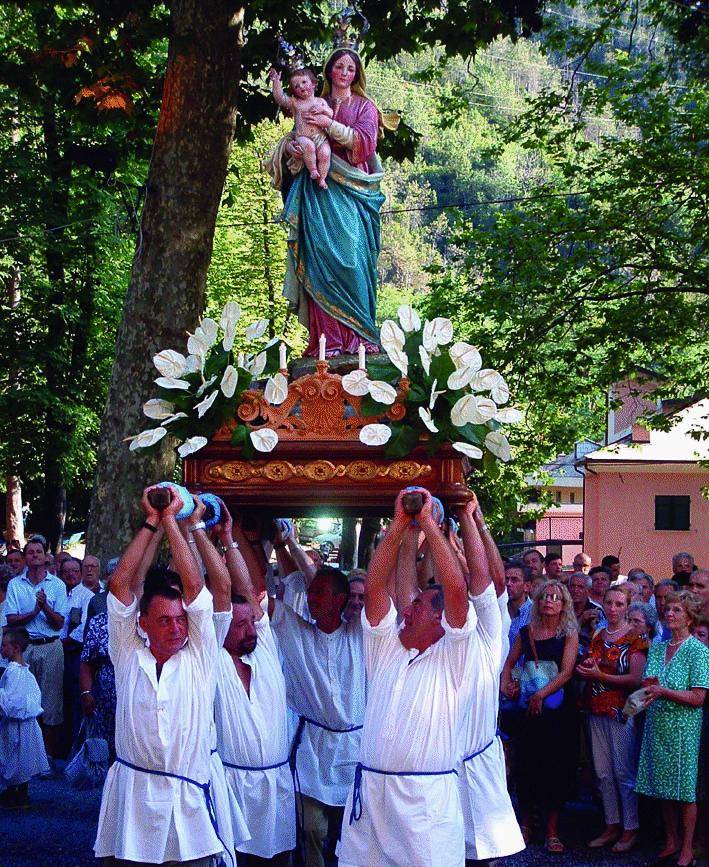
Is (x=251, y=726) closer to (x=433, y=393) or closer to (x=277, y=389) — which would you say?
(x=277, y=389)

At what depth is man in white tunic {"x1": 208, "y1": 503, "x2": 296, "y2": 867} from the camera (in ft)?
21.1

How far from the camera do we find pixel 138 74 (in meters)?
13.3

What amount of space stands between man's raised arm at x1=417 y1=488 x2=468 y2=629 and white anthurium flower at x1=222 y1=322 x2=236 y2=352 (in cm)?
160

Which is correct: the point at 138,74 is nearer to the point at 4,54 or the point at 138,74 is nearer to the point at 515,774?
the point at 4,54

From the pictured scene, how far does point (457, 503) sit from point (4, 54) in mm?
10651

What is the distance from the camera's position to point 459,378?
6281 mm

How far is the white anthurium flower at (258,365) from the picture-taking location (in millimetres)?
6629

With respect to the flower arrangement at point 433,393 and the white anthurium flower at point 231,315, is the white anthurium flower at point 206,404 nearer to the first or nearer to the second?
the white anthurium flower at point 231,315

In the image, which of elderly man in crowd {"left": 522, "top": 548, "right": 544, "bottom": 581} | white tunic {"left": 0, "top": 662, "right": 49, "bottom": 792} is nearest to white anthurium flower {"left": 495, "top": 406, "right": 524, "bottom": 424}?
white tunic {"left": 0, "top": 662, "right": 49, "bottom": 792}

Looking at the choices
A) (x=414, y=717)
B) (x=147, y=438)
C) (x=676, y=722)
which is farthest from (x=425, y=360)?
(x=676, y=722)

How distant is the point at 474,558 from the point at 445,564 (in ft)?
1.82

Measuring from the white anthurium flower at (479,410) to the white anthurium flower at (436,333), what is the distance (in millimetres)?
346

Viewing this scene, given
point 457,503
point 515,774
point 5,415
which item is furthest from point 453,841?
point 5,415

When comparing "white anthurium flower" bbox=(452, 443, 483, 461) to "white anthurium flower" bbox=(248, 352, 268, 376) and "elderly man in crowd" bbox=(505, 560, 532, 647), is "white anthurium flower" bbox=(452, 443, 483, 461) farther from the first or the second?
"elderly man in crowd" bbox=(505, 560, 532, 647)
